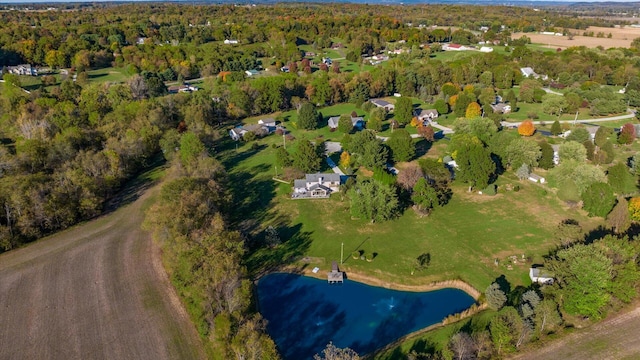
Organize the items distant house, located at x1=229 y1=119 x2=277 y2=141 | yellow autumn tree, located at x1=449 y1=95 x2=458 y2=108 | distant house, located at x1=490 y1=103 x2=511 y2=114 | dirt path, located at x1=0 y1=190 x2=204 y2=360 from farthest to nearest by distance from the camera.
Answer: yellow autumn tree, located at x1=449 y1=95 x2=458 y2=108 → distant house, located at x1=490 y1=103 x2=511 y2=114 → distant house, located at x1=229 y1=119 x2=277 y2=141 → dirt path, located at x1=0 y1=190 x2=204 y2=360

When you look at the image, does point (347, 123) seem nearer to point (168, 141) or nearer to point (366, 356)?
point (168, 141)

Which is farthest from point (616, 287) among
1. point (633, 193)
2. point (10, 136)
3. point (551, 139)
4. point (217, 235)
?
point (10, 136)

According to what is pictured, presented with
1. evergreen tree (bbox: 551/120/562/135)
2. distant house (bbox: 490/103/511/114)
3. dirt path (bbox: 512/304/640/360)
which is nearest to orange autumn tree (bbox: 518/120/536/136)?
evergreen tree (bbox: 551/120/562/135)

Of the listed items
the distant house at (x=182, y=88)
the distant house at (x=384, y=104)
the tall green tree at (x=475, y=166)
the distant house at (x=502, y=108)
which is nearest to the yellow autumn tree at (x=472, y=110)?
the distant house at (x=502, y=108)

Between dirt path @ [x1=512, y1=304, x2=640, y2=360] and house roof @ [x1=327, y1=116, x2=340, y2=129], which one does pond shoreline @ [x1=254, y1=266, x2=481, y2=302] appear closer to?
dirt path @ [x1=512, y1=304, x2=640, y2=360]

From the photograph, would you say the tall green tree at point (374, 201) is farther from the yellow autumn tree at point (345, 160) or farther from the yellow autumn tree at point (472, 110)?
the yellow autumn tree at point (472, 110)

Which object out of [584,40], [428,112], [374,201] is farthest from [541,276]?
[584,40]
